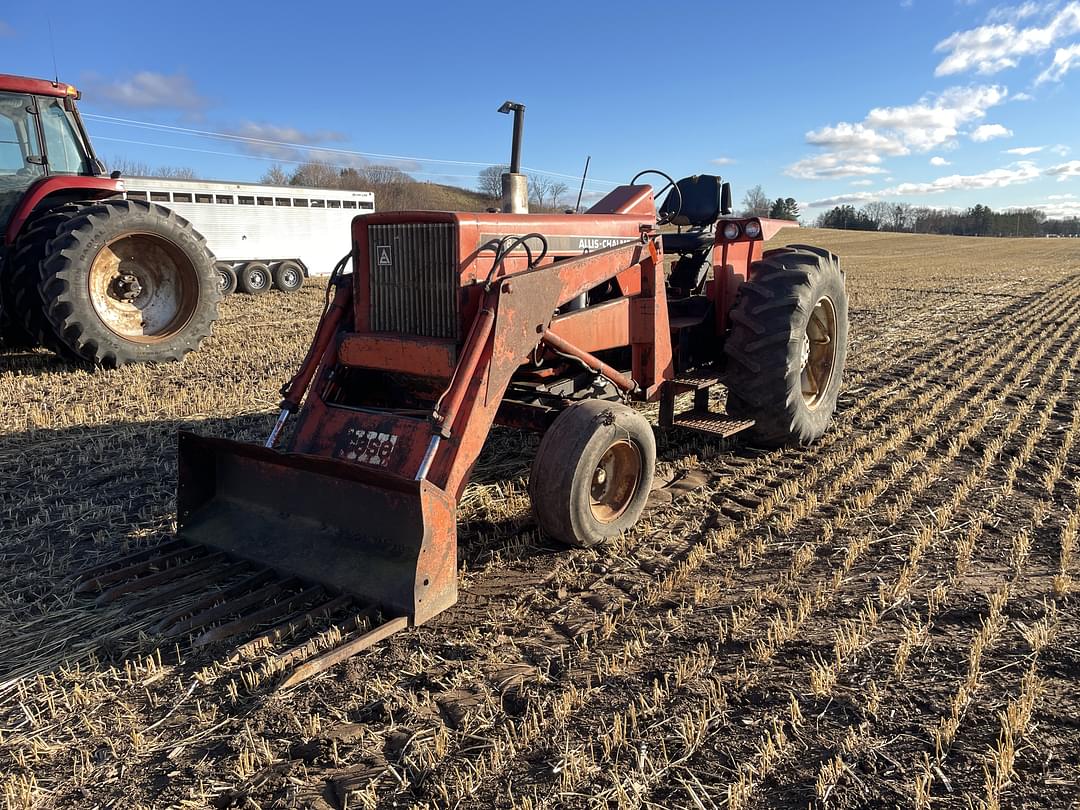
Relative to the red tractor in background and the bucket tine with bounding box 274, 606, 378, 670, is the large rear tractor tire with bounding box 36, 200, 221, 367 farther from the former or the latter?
the bucket tine with bounding box 274, 606, 378, 670

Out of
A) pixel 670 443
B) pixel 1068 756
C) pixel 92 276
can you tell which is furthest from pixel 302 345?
pixel 1068 756

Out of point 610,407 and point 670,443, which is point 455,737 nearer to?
point 610,407

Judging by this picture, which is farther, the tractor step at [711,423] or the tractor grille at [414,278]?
the tractor step at [711,423]

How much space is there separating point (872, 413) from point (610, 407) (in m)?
3.81

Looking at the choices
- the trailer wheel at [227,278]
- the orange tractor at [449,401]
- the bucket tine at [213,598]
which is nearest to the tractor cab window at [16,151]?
the orange tractor at [449,401]

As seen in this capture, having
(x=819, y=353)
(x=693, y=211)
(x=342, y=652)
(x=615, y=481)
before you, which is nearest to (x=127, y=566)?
(x=342, y=652)

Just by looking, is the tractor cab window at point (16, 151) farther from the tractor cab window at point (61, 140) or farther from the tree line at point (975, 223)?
the tree line at point (975, 223)

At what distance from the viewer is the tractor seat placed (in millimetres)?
6094

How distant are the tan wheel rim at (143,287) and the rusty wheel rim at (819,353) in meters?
6.55

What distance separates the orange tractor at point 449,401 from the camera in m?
3.38

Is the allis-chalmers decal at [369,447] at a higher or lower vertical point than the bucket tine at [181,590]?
higher

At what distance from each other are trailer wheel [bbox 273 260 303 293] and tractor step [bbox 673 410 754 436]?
1503 centimetres

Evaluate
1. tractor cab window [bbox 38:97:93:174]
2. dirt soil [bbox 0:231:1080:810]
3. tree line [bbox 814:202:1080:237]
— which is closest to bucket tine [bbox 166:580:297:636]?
dirt soil [bbox 0:231:1080:810]

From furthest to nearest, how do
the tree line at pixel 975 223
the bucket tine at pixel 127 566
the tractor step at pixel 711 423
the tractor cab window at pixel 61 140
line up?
the tree line at pixel 975 223, the tractor cab window at pixel 61 140, the tractor step at pixel 711 423, the bucket tine at pixel 127 566
